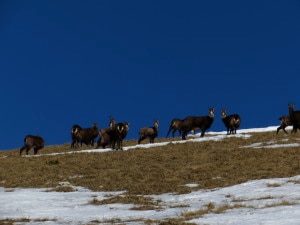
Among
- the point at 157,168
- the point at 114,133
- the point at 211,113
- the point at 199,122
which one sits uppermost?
the point at 211,113

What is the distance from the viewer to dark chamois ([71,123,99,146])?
45406mm

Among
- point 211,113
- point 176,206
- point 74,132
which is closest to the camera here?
point 176,206

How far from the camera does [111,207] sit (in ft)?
52.7

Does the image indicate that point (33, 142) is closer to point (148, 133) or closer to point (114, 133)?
point (114, 133)

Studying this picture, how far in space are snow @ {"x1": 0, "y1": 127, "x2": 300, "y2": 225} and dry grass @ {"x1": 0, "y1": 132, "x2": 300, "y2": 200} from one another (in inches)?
57.1

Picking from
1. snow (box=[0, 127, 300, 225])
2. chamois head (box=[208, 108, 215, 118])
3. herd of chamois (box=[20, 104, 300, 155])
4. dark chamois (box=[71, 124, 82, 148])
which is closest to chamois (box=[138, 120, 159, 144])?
herd of chamois (box=[20, 104, 300, 155])

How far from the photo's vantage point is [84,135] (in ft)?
151

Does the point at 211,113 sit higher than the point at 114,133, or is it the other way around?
the point at 211,113

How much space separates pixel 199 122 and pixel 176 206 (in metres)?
28.9

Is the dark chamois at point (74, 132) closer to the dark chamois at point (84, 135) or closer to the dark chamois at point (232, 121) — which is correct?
the dark chamois at point (84, 135)

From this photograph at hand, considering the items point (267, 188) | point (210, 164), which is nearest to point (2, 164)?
point (210, 164)

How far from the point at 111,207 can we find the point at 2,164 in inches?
677

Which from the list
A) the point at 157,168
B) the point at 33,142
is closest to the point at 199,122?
the point at 33,142

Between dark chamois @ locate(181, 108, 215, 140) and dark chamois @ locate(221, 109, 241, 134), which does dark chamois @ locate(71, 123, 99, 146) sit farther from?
dark chamois @ locate(221, 109, 241, 134)
